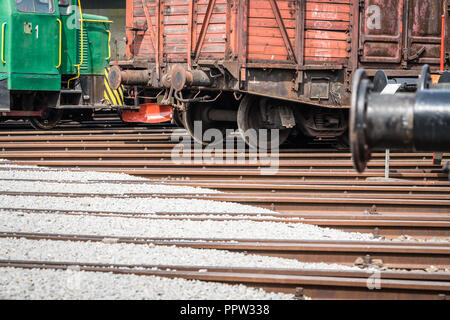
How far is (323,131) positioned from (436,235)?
15.1ft

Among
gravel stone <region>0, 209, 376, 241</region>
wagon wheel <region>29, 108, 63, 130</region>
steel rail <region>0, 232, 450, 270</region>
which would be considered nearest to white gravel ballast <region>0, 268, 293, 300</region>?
steel rail <region>0, 232, 450, 270</region>

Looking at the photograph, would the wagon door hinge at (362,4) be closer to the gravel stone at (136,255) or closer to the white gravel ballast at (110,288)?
the gravel stone at (136,255)

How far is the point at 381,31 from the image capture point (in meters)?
10.7

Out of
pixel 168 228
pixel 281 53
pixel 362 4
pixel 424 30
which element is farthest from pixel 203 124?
pixel 168 228

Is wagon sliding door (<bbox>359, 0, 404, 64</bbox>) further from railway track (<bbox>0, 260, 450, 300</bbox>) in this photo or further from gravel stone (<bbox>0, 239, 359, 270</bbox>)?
railway track (<bbox>0, 260, 450, 300</bbox>)

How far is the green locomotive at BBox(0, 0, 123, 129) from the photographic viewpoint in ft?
→ 41.2

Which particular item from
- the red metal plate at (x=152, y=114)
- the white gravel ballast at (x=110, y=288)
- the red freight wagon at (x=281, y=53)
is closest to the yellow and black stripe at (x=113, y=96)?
the red metal plate at (x=152, y=114)

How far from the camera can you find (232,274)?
4809 millimetres

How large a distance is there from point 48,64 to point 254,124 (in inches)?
199

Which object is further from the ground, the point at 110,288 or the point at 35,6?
the point at 35,6

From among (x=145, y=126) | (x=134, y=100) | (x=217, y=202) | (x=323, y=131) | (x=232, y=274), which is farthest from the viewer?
(x=145, y=126)

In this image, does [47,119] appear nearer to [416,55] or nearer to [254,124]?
[254,124]

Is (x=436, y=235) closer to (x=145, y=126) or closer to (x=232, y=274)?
(x=232, y=274)
